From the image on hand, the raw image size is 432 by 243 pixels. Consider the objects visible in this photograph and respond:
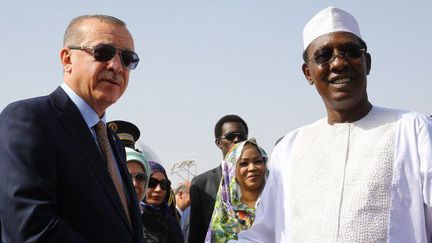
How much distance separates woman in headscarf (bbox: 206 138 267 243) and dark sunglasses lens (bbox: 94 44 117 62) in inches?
114

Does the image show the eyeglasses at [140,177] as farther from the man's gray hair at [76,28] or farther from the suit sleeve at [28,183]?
the suit sleeve at [28,183]

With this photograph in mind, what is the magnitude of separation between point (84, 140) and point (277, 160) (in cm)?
123

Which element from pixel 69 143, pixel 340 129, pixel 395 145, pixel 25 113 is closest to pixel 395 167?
pixel 395 145

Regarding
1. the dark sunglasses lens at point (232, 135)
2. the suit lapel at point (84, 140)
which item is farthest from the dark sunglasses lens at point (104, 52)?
the dark sunglasses lens at point (232, 135)

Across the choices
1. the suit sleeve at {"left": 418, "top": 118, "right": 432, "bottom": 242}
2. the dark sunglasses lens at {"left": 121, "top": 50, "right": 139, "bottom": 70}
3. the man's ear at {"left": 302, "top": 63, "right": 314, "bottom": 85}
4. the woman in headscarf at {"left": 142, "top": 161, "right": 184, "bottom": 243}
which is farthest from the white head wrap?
the woman in headscarf at {"left": 142, "top": 161, "right": 184, "bottom": 243}

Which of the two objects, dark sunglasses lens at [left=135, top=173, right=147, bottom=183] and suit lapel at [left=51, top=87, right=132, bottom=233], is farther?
dark sunglasses lens at [left=135, top=173, right=147, bottom=183]

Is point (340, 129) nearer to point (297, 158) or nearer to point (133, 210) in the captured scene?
point (297, 158)

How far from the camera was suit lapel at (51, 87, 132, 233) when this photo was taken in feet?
10.0

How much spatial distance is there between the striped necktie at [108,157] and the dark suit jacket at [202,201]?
11.5 ft

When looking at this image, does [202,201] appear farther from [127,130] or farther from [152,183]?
[127,130]

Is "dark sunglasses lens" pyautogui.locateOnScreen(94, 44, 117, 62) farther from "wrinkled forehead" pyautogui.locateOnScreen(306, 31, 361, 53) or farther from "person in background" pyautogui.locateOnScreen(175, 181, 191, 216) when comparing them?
"person in background" pyautogui.locateOnScreen(175, 181, 191, 216)

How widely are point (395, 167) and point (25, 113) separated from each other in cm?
184

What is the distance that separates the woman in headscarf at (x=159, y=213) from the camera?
5.82 metres

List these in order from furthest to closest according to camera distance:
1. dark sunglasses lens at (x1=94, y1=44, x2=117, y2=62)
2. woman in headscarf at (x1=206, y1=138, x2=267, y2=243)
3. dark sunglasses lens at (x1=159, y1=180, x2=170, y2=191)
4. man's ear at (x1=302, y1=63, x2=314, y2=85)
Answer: dark sunglasses lens at (x1=159, y1=180, x2=170, y2=191) < woman in headscarf at (x1=206, y1=138, x2=267, y2=243) < man's ear at (x1=302, y1=63, x2=314, y2=85) < dark sunglasses lens at (x1=94, y1=44, x2=117, y2=62)
